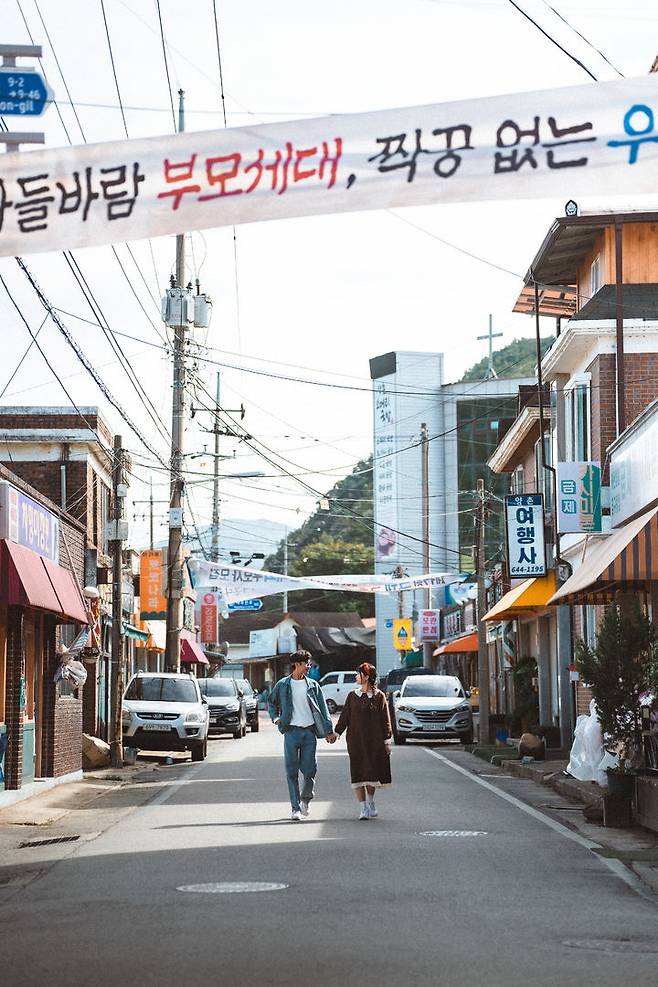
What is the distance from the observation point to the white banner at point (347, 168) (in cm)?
A: 898

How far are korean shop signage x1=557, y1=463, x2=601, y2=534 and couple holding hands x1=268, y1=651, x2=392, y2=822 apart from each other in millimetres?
8558

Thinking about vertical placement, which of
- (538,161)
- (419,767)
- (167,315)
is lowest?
(419,767)

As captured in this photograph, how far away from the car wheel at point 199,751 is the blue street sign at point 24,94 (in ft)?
73.1

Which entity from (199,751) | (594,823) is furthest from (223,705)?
(594,823)

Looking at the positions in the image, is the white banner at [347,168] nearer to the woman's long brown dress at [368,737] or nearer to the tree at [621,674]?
the tree at [621,674]

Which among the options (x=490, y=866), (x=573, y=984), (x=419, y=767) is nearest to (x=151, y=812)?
(x=490, y=866)

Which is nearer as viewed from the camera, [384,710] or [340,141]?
[340,141]

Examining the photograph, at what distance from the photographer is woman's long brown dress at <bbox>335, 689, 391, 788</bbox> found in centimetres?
1655

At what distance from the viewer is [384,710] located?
16984 mm

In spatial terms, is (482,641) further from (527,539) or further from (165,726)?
(165,726)

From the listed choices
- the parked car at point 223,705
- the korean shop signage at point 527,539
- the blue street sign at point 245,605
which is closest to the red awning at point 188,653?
the blue street sign at point 245,605

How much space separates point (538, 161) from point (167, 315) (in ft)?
85.6

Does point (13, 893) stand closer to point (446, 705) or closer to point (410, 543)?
point (446, 705)

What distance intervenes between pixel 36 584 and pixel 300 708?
4019 mm
